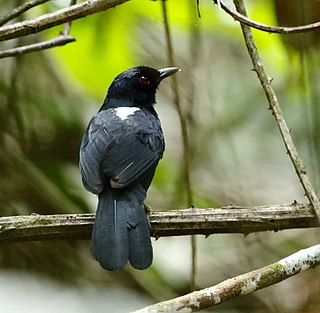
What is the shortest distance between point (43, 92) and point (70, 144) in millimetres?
394

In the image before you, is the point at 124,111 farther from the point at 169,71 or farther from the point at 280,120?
the point at 280,120

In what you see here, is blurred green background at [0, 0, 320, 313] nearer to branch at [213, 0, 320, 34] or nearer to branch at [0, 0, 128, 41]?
branch at [213, 0, 320, 34]

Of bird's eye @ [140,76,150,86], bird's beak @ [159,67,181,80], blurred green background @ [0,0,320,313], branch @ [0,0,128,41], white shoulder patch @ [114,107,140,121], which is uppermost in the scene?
branch @ [0,0,128,41]

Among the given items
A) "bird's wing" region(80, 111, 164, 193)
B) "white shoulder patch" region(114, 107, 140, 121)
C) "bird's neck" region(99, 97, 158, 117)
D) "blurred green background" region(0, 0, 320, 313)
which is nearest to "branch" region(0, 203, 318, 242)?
"bird's wing" region(80, 111, 164, 193)

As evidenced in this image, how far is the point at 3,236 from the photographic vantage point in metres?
3.06

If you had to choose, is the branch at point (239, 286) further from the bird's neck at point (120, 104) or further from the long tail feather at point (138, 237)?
the bird's neck at point (120, 104)

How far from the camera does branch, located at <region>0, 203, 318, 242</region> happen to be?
3.08m

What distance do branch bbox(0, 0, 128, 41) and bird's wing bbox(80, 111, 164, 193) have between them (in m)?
0.71

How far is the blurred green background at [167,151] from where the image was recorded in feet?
15.0

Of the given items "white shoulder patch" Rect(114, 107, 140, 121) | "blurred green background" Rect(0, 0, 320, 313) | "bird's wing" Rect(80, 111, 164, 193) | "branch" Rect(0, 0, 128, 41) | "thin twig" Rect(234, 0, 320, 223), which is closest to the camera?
"branch" Rect(0, 0, 128, 41)

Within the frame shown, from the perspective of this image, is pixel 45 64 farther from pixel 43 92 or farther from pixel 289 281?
pixel 289 281

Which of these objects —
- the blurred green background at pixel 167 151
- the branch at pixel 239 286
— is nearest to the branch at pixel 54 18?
the branch at pixel 239 286

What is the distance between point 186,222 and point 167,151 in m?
2.57

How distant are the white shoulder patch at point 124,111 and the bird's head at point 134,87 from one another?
97mm
